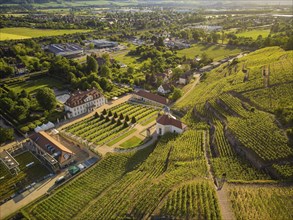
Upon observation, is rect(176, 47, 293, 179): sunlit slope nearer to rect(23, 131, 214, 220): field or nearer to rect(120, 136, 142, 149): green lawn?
rect(23, 131, 214, 220): field

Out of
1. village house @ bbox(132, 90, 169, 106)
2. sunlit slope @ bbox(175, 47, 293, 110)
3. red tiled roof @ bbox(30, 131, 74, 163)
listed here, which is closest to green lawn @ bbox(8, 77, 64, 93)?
village house @ bbox(132, 90, 169, 106)

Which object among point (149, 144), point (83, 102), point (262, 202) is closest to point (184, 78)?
point (83, 102)

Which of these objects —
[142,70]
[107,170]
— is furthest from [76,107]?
[142,70]

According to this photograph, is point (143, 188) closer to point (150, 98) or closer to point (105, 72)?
point (150, 98)

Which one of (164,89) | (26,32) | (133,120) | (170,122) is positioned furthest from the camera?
(26,32)

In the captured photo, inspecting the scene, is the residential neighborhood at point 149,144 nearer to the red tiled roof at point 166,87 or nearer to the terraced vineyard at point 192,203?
the terraced vineyard at point 192,203

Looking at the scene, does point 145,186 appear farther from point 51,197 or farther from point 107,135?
point 107,135
